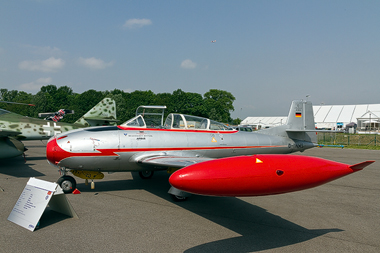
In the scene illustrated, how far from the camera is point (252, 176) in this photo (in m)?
3.55

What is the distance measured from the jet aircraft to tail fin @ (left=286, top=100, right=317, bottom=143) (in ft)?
4.23

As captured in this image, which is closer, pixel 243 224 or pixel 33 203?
pixel 33 203

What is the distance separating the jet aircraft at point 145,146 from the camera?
6.13 meters

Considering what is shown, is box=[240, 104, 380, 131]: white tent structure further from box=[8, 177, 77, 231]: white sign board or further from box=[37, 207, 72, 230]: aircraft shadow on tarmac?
box=[8, 177, 77, 231]: white sign board

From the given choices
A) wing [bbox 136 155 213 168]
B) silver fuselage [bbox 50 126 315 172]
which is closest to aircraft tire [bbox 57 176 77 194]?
silver fuselage [bbox 50 126 315 172]

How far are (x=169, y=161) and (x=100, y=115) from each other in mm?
10904

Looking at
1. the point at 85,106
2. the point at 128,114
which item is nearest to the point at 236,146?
the point at 128,114

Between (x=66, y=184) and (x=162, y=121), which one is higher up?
(x=162, y=121)

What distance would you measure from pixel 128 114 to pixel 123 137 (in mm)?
60983

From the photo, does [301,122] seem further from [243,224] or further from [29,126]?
[29,126]

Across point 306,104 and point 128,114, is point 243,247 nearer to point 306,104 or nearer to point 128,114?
point 306,104

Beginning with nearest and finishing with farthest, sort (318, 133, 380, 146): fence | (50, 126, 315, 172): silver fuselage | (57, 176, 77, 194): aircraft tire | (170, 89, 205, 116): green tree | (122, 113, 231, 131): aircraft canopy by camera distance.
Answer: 1. (50, 126, 315, 172): silver fuselage
2. (57, 176, 77, 194): aircraft tire
3. (122, 113, 231, 131): aircraft canopy
4. (318, 133, 380, 146): fence
5. (170, 89, 205, 116): green tree

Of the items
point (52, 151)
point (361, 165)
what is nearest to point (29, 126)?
point (52, 151)

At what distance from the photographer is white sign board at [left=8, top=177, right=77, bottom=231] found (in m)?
4.25
